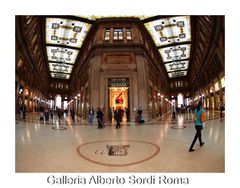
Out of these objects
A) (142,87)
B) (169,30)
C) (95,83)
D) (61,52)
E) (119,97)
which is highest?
(169,30)

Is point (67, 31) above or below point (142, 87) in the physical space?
above

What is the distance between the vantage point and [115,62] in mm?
15742

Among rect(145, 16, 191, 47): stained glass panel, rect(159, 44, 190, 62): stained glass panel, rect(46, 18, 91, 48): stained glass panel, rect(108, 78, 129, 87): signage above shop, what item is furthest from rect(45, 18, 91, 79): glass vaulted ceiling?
rect(159, 44, 190, 62): stained glass panel

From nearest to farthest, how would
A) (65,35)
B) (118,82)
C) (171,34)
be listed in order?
(118,82) < (171,34) < (65,35)

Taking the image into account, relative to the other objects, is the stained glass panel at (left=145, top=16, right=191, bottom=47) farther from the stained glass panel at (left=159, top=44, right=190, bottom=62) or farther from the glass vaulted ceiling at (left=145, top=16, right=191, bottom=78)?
the stained glass panel at (left=159, top=44, right=190, bottom=62)

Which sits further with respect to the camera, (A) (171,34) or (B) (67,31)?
(A) (171,34)

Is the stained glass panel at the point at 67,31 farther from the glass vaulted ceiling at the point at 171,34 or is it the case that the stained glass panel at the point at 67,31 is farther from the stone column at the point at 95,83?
the glass vaulted ceiling at the point at 171,34

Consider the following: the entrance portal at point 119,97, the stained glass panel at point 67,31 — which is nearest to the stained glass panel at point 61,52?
the stained glass panel at point 67,31

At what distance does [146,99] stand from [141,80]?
1883 millimetres

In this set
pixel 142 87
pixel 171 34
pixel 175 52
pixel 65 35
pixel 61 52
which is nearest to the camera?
pixel 142 87

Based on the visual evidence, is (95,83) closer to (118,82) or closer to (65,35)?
(118,82)

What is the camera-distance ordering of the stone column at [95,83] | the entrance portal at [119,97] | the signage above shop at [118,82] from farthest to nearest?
the entrance portal at [119,97] → the signage above shop at [118,82] → the stone column at [95,83]

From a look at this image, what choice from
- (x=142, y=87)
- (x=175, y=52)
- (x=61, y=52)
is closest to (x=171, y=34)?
(x=175, y=52)
